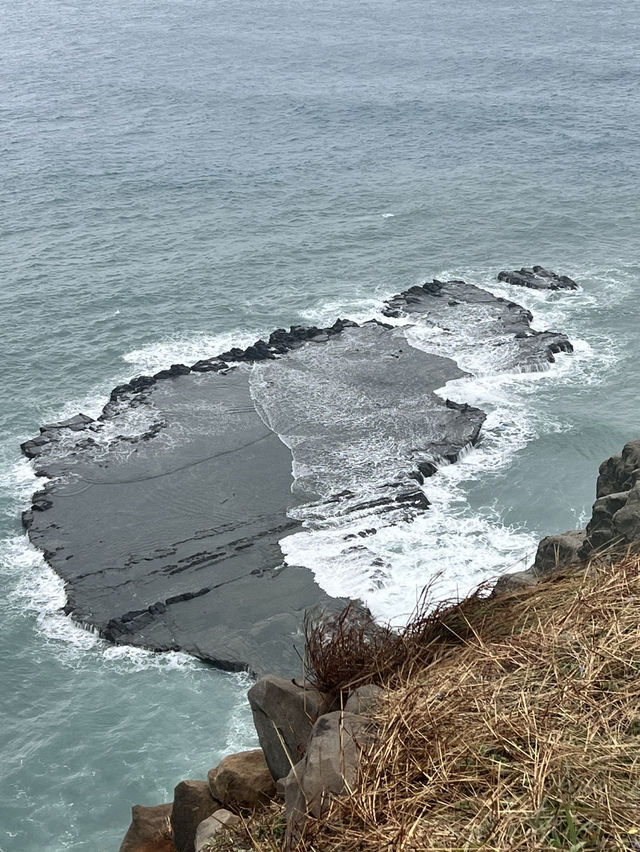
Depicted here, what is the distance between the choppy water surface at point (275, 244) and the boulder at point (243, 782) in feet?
27.8

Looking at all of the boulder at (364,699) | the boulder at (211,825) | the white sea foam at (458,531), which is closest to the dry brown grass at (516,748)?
the boulder at (364,699)

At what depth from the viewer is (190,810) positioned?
498 inches

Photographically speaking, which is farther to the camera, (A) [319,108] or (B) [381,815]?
(A) [319,108]

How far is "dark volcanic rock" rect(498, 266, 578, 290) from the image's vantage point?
45.1m

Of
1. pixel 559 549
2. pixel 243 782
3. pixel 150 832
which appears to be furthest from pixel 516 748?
pixel 559 549

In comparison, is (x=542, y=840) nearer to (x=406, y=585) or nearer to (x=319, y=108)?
(x=406, y=585)

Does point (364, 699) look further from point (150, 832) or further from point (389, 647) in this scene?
point (150, 832)

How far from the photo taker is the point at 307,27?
10550 centimetres

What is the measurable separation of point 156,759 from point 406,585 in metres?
7.79

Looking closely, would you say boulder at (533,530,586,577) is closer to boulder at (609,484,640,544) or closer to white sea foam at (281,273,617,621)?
white sea foam at (281,273,617,621)

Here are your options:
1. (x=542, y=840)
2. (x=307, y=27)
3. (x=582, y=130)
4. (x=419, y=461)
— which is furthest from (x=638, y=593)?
(x=307, y=27)

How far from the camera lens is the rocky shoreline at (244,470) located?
25.9 metres

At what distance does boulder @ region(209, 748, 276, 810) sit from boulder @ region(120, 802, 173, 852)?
2.09 m

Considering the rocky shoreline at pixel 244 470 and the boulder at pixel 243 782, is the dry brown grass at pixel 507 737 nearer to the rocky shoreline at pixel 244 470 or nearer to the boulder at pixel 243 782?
the boulder at pixel 243 782
